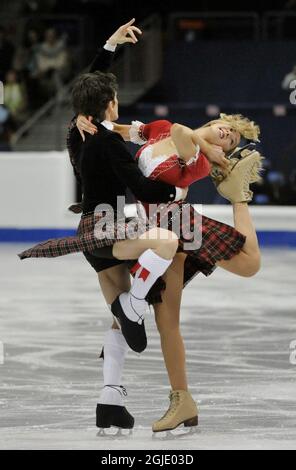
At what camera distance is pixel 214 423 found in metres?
5.14

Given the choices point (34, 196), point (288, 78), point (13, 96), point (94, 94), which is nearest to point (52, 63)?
point (13, 96)

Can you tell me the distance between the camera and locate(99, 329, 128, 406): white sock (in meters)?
4.86

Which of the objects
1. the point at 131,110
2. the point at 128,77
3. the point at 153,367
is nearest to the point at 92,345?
the point at 153,367

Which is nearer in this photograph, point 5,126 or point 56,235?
point 56,235

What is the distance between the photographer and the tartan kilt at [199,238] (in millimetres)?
4766

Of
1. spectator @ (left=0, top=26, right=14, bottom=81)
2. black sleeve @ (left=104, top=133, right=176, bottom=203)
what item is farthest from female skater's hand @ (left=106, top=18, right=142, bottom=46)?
spectator @ (left=0, top=26, right=14, bottom=81)

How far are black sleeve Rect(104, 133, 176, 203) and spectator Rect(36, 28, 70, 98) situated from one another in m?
11.0

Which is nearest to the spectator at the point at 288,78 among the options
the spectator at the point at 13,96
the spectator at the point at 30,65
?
the spectator at the point at 30,65

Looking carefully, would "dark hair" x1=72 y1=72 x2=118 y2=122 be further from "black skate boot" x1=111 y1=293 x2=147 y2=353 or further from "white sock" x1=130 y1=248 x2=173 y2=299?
"black skate boot" x1=111 y1=293 x2=147 y2=353

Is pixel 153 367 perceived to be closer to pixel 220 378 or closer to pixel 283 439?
pixel 220 378

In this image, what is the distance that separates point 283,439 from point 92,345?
2.45m

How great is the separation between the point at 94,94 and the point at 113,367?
3.60 ft

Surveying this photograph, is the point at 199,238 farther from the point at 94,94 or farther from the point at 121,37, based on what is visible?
the point at 121,37

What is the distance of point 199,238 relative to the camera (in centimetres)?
480
